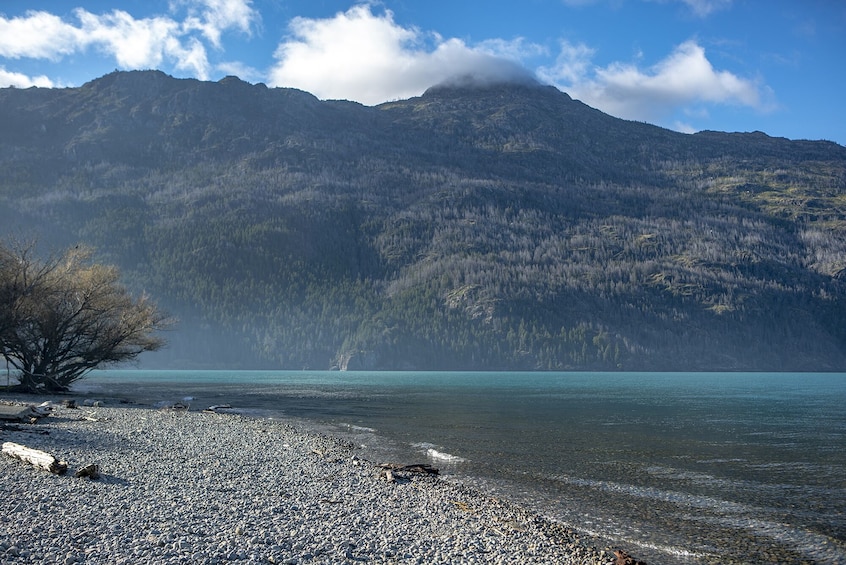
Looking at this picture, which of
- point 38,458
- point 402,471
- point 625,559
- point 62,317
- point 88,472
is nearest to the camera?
point 625,559

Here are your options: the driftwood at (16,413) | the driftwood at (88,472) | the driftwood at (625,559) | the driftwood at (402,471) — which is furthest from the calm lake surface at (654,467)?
the driftwood at (16,413)

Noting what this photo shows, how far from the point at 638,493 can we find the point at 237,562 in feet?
52.8

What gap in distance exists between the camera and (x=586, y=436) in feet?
133

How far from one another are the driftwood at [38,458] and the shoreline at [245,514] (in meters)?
0.28

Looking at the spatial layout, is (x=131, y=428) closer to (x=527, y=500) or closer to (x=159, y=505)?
(x=159, y=505)

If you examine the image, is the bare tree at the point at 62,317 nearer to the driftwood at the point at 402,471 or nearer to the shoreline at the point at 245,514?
the shoreline at the point at 245,514

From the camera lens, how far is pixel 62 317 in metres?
57.6

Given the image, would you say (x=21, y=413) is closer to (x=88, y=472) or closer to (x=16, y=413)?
(x=16, y=413)

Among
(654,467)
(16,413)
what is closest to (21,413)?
(16,413)

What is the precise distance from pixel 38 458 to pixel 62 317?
43.1 metres

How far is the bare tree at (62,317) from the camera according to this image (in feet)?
173

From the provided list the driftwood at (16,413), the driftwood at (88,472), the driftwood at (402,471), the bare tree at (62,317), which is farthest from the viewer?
the bare tree at (62,317)

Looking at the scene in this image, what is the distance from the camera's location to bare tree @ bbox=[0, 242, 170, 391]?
2072 inches

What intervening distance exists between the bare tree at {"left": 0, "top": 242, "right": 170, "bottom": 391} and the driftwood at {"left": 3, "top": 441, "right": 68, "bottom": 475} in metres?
36.2
